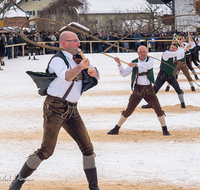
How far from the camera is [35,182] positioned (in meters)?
5.39

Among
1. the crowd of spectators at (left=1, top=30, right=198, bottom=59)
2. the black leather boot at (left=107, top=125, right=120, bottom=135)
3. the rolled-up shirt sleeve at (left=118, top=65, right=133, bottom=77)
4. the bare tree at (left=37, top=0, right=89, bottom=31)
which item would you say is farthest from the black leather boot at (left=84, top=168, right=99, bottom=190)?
the bare tree at (left=37, top=0, right=89, bottom=31)

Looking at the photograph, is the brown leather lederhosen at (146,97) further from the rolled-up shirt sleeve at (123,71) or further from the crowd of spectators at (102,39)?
the crowd of spectators at (102,39)

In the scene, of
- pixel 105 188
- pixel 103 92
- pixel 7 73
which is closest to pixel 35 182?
pixel 105 188

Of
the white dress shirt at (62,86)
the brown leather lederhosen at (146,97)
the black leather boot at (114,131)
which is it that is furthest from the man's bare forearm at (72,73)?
the black leather boot at (114,131)

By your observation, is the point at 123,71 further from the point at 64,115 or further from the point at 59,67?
the point at 59,67

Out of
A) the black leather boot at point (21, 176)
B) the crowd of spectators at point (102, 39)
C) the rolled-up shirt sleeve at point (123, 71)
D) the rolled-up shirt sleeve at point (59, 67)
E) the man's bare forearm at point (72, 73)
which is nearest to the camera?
the man's bare forearm at point (72, 73)

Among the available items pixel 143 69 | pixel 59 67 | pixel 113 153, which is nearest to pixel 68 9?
pixel 143 69

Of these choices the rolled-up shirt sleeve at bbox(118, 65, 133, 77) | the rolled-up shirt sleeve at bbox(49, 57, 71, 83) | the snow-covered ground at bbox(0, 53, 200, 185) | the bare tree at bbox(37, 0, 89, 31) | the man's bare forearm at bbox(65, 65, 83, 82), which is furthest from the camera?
the bare tree at bbox(37, 0, 89, 31)

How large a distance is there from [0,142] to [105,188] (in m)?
3.14

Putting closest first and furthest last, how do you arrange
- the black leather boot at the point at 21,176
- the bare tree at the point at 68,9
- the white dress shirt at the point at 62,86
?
the white dress shirt at the point at 62,86 → the black leather boot at the point at 21,176 → the bare tree at the point at 68,9

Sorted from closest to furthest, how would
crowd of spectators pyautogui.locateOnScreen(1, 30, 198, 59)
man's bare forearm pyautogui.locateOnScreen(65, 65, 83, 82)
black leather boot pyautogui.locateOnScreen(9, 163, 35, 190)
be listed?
man's bare forearm pyautogui.locateOnScreen(65, 65, 83, 82)
black leather boot pyautogui.locateOnScreen(9, 163, 35, 190)
crowd of spectators pyautogui.locateOnScreen(1, 30, 198, 59)

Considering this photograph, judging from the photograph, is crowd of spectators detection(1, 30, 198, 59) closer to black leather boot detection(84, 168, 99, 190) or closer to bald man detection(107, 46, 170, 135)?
bald man detection(107, 46, 170, 135)

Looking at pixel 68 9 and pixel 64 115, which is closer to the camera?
pixel 64 115

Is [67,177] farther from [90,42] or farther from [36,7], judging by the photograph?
[36,7]
